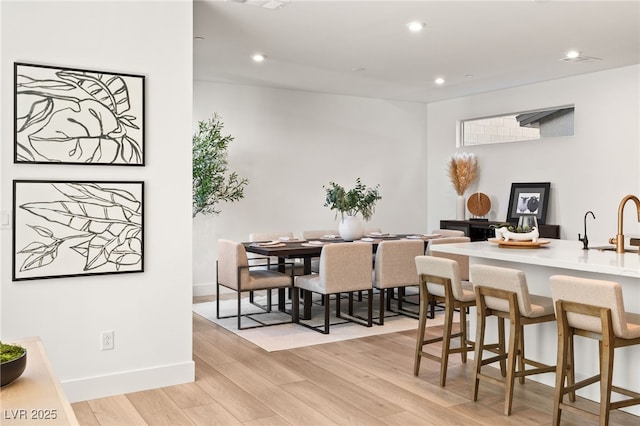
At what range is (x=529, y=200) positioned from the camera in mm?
7457

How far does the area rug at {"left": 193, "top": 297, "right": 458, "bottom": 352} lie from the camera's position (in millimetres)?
5160

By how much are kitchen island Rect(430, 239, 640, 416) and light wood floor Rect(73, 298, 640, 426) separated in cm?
20

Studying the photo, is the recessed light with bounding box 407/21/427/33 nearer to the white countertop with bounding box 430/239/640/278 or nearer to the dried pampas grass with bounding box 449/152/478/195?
the white countertop with bounding box 430/239/640/278

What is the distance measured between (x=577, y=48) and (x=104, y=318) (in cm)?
483

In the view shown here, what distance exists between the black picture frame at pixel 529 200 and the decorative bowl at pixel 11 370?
21.5ft

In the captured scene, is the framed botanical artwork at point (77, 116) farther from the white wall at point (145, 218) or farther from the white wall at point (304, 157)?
the white wall at point (304, 157)

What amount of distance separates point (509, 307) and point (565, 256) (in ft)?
1.62

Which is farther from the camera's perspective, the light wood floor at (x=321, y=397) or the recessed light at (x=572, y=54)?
the recessed light at (x=572, y=54)

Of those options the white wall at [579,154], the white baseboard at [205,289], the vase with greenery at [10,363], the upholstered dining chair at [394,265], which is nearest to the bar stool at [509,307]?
the upholstered dining chair at [394,265]

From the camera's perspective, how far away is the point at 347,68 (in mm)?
6613

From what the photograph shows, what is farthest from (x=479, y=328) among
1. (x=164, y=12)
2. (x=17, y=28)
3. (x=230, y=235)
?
(x=230, y=235)

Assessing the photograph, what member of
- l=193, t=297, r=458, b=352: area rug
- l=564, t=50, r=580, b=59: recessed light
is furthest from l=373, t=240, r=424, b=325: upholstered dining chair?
l=564, t=50, r=580, b=59: recessed light

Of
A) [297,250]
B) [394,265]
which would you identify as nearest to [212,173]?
[297,250]

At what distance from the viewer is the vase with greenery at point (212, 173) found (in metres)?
6.82
